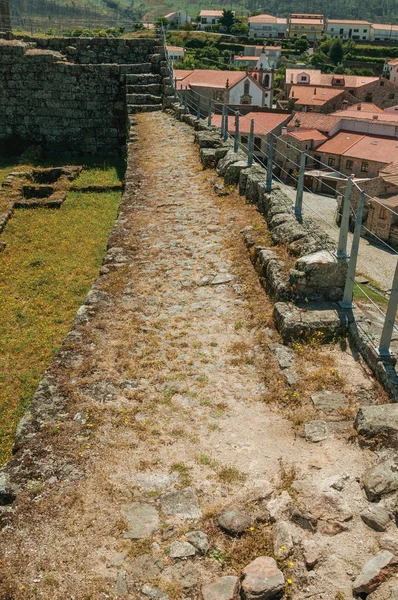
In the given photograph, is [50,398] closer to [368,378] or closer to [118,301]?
[118,301]

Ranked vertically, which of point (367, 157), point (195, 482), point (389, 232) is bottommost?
point (389, 232)

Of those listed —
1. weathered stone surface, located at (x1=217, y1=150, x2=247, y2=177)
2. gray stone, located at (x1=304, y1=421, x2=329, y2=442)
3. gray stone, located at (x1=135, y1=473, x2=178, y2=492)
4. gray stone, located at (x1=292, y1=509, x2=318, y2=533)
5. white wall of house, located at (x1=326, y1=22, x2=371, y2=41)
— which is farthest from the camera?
white wall of house, located at (x1=326, y1=22, x2=371, y2=41)

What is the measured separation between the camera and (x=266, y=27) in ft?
462

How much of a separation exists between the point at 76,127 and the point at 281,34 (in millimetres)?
143022

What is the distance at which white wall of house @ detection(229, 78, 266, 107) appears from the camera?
208 feet

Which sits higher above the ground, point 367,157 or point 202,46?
point 202,46

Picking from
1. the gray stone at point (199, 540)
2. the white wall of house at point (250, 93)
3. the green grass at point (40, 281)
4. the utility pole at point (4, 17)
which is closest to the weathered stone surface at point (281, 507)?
the gray stone at point (199, 540)

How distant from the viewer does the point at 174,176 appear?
474 inches

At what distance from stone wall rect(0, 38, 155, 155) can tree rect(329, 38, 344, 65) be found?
100704 mm

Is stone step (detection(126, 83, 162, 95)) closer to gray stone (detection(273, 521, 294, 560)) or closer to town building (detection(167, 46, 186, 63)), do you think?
gray stone (detection(273, 521, 294, 560))

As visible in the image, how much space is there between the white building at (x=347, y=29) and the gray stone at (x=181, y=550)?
158 m

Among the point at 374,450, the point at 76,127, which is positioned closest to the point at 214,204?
the point at 374,450

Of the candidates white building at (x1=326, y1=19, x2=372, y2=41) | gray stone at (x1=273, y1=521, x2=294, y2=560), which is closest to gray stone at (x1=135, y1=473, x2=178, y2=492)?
gray stone at (x1=273, y1=521, x2=294, y2=560)

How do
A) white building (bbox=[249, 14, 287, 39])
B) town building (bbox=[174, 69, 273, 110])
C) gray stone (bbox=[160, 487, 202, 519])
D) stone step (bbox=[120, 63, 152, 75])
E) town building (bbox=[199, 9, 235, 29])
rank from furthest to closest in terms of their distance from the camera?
1. town building (bbox=[199, 9, 235, 29])
2. white building (bbox=[249, 14, 287, 39])
3. town building (bbox=[174, 69, 273, 110])
4. stone step (bbox=[120, 63, 152, 75])
5. gray stone (bbox=[160, 487, 202, 519])
